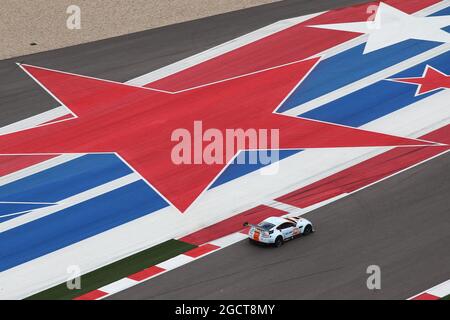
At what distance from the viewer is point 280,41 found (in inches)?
1946

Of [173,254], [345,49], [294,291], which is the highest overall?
[345,49]

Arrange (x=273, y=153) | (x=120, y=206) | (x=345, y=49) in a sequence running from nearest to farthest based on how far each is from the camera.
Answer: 1. (x=120, y=206)
2. (x=273, y=153)
3. (x=345, y=49)

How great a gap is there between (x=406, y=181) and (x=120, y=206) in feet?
37.5

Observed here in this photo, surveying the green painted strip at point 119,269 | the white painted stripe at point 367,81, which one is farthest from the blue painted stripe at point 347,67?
the green painted strip at point 119,269

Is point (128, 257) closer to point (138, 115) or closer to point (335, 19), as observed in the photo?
point (138, 115)

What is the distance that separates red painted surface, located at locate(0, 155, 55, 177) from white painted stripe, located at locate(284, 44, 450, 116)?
1154 cm

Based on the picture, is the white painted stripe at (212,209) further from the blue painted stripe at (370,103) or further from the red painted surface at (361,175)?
the blue painted stripe at (370,103)

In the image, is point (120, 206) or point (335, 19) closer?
point (120, 206)

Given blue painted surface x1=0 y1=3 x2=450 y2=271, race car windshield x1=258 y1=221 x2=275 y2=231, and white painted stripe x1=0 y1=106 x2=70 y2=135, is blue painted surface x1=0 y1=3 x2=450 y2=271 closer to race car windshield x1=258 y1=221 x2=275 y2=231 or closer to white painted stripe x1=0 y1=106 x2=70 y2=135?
white painted stripe x1=0 y1=106 x2=70 y2=135

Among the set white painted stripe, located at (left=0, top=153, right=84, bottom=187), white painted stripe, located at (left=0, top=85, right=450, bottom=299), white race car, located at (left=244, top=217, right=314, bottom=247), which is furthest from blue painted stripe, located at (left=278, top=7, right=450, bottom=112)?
white race car, located at (left=244, top=217, right=314, bottom=247)

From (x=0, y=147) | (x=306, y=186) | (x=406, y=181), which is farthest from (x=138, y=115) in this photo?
(x=406, y=181)

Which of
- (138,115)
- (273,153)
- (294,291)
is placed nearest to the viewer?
(294,291)

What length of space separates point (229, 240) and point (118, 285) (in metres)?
4.73

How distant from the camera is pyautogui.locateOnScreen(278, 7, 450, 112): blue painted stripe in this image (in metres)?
44.5
